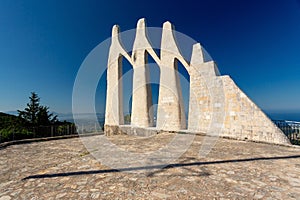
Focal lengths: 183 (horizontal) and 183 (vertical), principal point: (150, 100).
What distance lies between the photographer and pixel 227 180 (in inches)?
129

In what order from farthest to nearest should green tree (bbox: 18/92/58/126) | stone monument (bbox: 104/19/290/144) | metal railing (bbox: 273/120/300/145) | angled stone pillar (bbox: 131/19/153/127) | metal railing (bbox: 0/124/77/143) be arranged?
1. green tree (bbox: 18/92/58/126)
2. angled stone pillar (bbox: 131/19/153/127)
3. metal railing (bbox: 0/124/77/143)
4. stone monument (bbox: 104/19/290/144)
5. metal railing (bbox: 273/120/300/145)

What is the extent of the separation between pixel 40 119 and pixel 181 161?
19.5m

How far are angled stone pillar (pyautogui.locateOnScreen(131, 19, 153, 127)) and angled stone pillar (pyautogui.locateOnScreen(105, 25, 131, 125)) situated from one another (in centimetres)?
133

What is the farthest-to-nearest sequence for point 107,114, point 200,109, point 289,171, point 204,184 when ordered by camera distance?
1. point 107,114
2. point 200,109
3. point 289,171
4. point 204,184

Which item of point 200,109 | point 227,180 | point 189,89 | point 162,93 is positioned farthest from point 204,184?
point 162,93

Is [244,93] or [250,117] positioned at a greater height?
[244,93]

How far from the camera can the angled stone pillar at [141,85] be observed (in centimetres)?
1136

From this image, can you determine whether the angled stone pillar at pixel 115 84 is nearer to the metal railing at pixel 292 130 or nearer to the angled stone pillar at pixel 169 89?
the angled stone pillar at pixel 169 89

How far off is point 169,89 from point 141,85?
7.01 ft

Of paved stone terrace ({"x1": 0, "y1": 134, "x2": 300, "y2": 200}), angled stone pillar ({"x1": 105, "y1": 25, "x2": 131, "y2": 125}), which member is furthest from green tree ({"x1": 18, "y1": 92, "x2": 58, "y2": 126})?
paved stone terrace ({"x1": 0, "y1": 134, "x2": 300, "y2": 200})

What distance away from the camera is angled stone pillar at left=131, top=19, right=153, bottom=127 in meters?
11.4

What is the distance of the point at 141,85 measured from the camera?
11492 mm

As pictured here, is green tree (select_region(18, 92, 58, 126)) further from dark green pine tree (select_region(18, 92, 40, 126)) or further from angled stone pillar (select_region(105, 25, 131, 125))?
angled stone pillar (select_region(105, 25, 131, 125))

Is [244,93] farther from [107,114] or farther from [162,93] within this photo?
[107,114]
